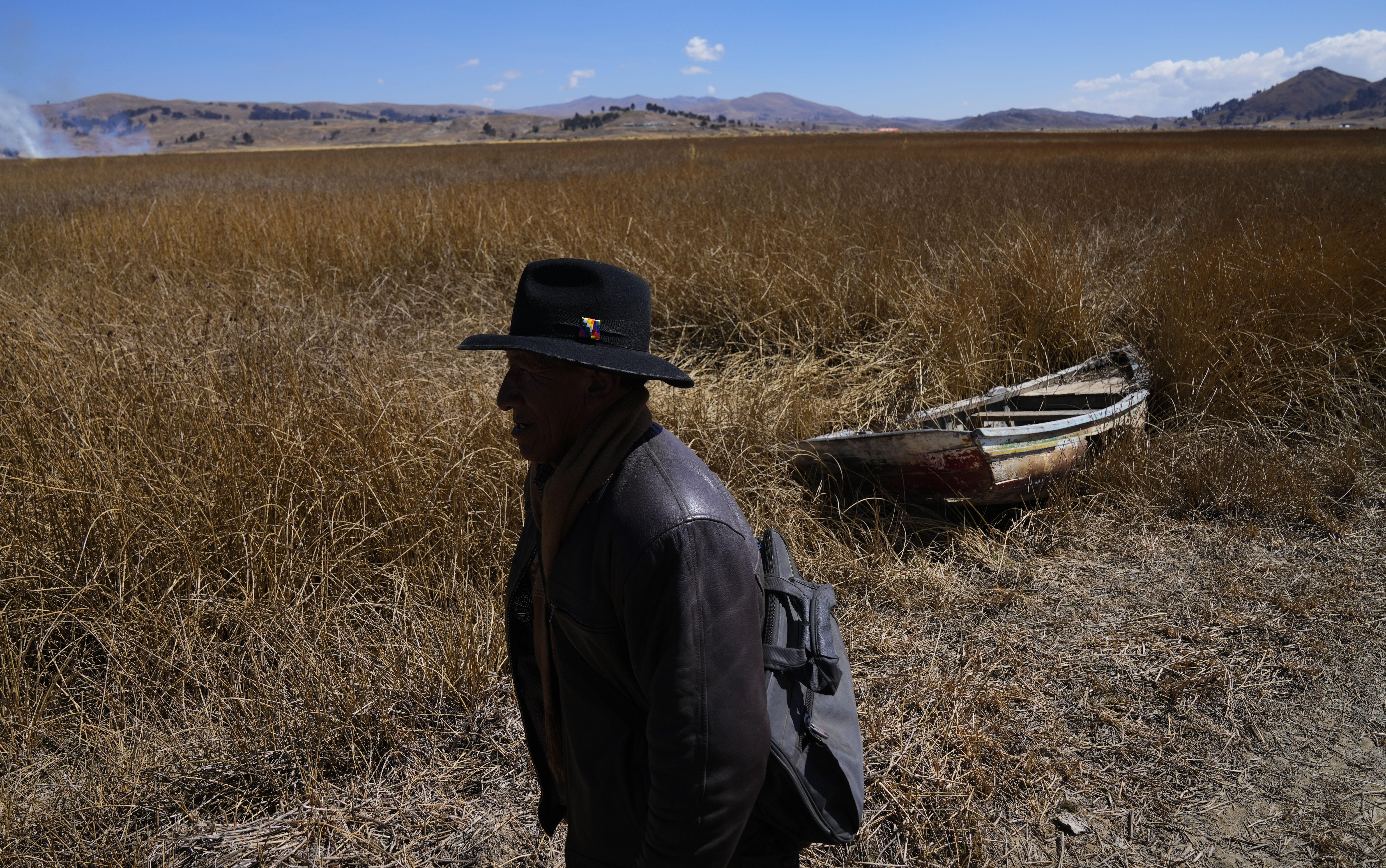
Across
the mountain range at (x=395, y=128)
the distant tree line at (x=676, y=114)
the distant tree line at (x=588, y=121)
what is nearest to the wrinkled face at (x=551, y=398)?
the mountain range at (x=395, y=128)

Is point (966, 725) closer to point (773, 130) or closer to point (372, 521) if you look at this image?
point (372, 521)

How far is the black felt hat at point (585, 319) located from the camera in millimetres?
1197

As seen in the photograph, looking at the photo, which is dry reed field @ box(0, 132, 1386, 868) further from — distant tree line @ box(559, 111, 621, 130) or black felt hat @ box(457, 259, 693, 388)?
distant tree line @ box(559, 111, 621, 130)

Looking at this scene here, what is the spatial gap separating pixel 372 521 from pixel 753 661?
112 inches

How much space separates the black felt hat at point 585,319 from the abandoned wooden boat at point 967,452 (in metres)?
2.98

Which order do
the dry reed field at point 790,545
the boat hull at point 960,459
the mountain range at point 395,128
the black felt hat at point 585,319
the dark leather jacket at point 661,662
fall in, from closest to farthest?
the dark leather jacket at point 661,662 → the black felt hat at point 585,319 → the dry reed field at point 790,545 → the boat hull at point 960,459 → the mountain range at point 395,128

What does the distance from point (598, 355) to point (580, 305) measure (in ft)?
0.33

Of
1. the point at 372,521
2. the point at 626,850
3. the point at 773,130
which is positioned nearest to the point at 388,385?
the point at 372,521

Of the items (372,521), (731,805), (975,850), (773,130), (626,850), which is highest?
(773,130)

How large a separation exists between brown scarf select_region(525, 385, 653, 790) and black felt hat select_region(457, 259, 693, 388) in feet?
0.24

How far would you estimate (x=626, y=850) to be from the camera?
123cm

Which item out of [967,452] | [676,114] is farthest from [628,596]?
[676,114]

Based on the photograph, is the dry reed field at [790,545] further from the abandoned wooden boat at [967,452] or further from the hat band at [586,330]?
the hat band at [586,330]

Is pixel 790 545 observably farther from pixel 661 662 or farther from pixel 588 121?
pixel 588 121
